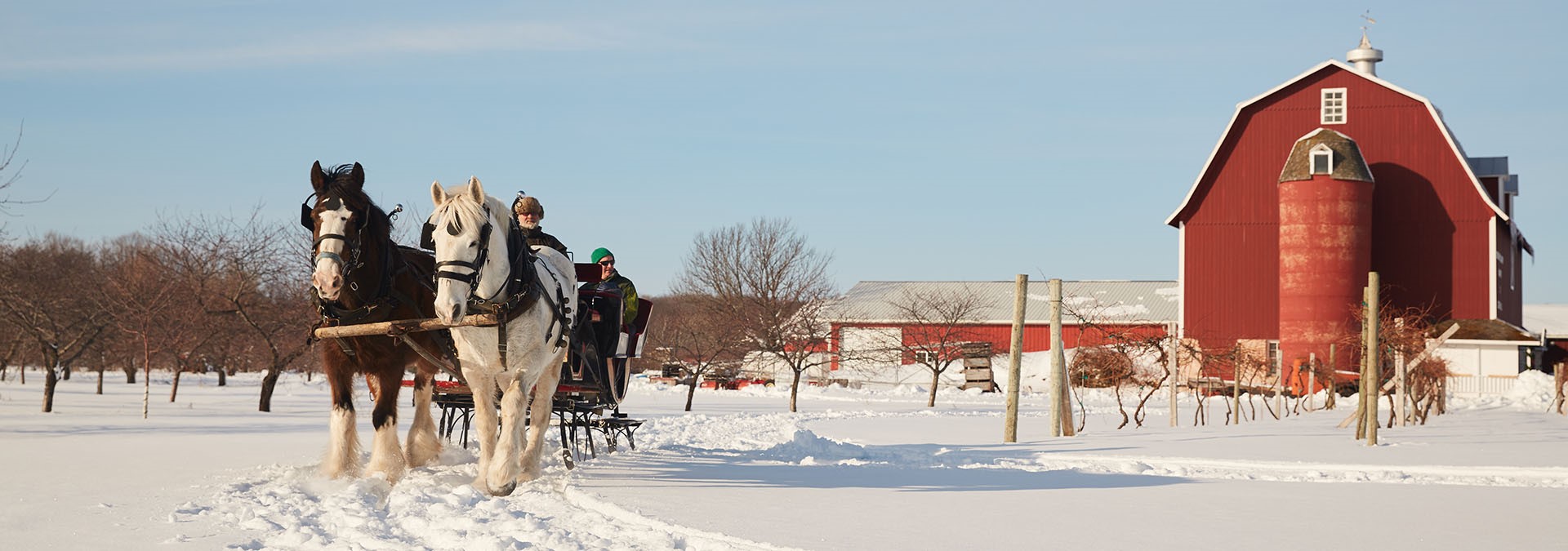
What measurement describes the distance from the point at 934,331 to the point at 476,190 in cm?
3843

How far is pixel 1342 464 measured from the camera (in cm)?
1361

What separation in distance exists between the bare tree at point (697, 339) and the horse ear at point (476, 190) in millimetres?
20841

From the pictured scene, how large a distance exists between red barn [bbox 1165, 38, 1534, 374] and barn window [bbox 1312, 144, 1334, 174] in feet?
0.16

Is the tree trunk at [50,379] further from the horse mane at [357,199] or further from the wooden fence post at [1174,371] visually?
the wooden fence post at [1174,371]

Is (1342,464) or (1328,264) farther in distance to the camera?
(1328,264)

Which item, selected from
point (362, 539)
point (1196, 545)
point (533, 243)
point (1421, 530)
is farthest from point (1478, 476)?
point (362, 539)

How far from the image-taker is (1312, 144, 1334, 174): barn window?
38.6m

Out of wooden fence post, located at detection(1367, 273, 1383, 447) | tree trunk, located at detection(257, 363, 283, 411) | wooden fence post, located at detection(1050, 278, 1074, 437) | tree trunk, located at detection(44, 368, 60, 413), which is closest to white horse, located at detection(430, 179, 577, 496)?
wooden fence post, located at detection(1050, 278, 1074, 437)

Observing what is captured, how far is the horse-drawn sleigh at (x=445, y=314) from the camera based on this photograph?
834cm

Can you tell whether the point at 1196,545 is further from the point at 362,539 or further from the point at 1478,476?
the point at 1478,476

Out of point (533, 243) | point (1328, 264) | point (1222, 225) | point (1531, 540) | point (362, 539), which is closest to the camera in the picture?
point (362, 539)

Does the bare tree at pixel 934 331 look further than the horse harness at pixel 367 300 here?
Yes

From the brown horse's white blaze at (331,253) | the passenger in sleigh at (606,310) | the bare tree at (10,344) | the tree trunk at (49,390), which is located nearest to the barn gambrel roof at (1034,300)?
the bare tree at (10,344)

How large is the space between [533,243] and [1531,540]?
7240 millimetres
